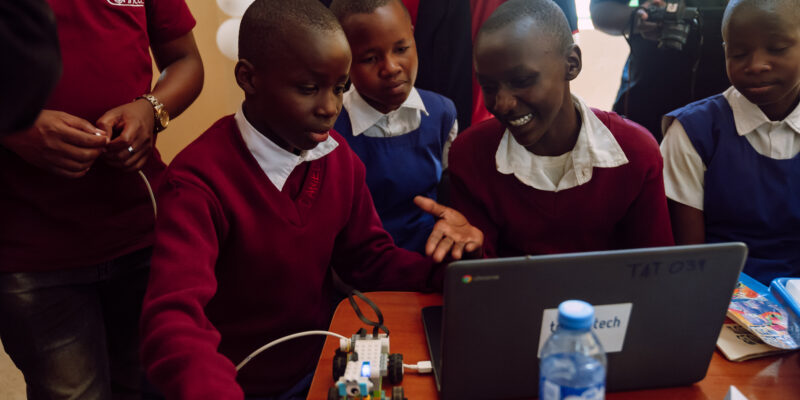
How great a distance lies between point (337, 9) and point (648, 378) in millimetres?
1248

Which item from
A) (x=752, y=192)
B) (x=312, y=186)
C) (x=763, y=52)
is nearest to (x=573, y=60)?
(x=763, y=52)

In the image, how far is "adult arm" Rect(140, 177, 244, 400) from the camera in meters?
0.78

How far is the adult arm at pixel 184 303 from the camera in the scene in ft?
2.56

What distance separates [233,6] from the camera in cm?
272

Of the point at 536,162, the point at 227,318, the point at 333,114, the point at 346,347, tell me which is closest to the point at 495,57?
the point at 536,162

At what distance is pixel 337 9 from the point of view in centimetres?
161

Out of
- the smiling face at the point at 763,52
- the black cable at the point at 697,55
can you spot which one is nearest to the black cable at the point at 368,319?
the smiling face at the point at 763,52

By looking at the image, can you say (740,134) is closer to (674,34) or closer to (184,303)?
(674,34)

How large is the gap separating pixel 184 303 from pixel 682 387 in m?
0.80

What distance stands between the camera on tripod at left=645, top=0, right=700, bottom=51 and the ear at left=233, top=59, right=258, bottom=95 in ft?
4.24

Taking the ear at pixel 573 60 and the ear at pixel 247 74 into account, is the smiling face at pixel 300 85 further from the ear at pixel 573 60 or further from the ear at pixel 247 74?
the ear at pixel 573 60

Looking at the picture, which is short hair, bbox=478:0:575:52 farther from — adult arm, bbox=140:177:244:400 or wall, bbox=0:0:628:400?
wall, bbox=0:0:628:400

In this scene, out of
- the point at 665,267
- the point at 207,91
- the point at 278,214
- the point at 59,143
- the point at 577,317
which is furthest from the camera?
the point at 207,91

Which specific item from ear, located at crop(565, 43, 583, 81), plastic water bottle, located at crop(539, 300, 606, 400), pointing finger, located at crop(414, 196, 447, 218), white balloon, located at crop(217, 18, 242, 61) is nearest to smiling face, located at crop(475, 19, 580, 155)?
ear, located at crop(565, 43, 583, 81)
